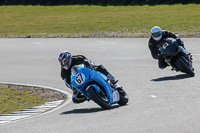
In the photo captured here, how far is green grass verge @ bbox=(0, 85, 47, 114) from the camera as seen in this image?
12.5 meters

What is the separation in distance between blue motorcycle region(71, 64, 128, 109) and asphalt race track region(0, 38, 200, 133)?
28cm

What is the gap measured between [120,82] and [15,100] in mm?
3264

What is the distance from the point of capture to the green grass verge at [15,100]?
1247 centimetres

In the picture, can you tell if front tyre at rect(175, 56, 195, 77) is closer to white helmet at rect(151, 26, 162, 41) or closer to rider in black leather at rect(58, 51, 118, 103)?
white helmet at rect(151, 26, 162, 41)

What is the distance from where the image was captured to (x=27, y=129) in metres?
9.49

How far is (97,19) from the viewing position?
36500 mm

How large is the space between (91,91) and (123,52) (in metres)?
10.2

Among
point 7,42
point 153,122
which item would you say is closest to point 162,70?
point 153,122
